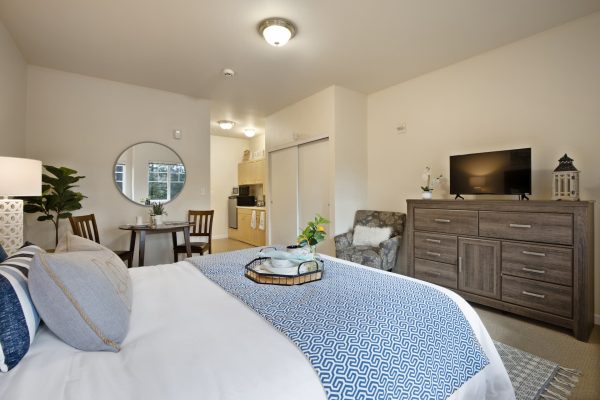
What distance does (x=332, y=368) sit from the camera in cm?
80

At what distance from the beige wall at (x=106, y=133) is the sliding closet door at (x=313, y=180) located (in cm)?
151

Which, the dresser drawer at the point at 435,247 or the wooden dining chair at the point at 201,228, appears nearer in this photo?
the dresser drawer at the point at 435,247

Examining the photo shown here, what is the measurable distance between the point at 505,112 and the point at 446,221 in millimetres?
1238

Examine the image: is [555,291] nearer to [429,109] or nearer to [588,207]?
[588,207]

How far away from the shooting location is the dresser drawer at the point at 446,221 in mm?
2716

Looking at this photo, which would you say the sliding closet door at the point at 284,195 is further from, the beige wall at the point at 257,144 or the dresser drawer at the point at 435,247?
the dresser drawer at the point at 435,247

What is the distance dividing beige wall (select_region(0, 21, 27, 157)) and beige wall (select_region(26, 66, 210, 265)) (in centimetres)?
17

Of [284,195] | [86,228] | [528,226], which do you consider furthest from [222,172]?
[528,226]

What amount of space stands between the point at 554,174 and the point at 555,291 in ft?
3.07

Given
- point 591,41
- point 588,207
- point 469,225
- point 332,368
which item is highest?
point 591,41

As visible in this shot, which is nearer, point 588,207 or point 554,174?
point 588,207

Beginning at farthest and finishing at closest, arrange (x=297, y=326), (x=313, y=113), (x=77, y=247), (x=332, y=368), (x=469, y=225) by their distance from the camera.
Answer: (x=313, y=113) → (x=469, y=225) → (x=77, y=247) → (x=297, y=326) → (x=332, y=368)

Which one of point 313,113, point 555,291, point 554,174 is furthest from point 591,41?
point 313,113

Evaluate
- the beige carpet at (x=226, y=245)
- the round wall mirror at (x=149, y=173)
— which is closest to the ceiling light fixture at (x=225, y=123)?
the round wall mirror at (x=149, y=173)
